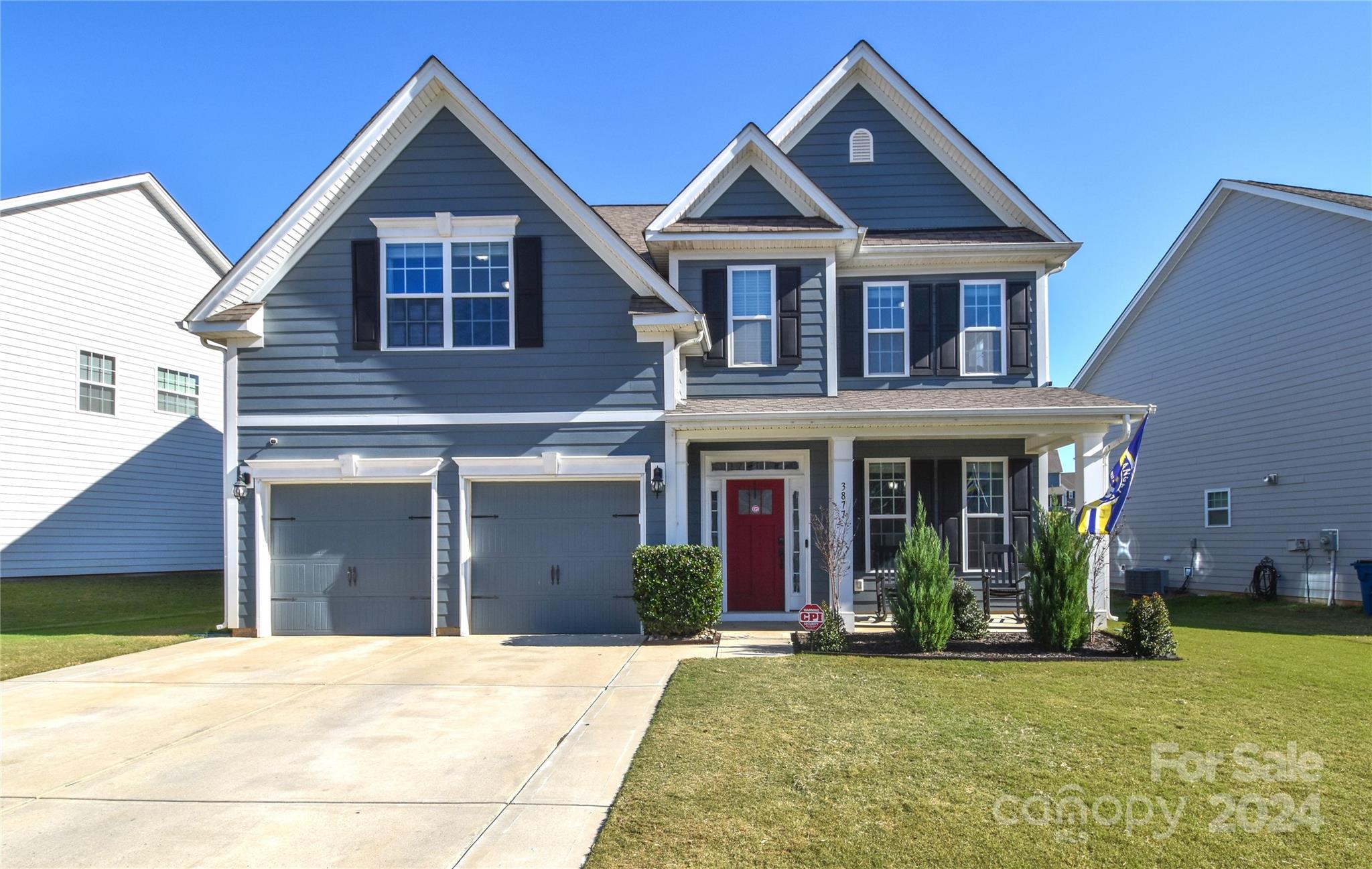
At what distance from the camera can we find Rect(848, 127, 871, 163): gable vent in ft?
49.1

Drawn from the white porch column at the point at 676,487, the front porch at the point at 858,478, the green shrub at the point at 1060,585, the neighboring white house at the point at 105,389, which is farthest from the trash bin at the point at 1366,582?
the neighboring white house at the point at 105,389

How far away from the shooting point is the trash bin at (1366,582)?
14.3m

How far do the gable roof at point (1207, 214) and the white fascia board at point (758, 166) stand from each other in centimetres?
878

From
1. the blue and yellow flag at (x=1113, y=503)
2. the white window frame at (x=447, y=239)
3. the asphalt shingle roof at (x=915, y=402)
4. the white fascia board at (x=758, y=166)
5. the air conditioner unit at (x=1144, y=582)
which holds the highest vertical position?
the white fascia board at (x=758, y=166)

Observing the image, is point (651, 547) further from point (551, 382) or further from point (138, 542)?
point (138, 542)

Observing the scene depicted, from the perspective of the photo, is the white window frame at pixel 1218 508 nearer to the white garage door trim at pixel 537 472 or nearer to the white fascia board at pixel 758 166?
the white fascia board at pixel 758 166

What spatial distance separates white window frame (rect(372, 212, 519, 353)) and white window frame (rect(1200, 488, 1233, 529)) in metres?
14.9

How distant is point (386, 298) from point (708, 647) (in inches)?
252

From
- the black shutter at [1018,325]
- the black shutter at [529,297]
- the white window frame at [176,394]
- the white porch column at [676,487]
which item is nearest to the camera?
the white porch column at [676,487]

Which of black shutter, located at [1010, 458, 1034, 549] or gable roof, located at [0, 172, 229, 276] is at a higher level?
gable roof, located at [0, 172, 229, 276]

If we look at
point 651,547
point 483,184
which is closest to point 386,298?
point 483,184

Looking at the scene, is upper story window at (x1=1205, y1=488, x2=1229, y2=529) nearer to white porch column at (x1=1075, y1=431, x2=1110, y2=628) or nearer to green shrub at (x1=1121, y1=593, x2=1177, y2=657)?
white porch column at (x1=1075, y1=431, x2=1110, y2=628)

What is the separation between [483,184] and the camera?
1242 centimetres

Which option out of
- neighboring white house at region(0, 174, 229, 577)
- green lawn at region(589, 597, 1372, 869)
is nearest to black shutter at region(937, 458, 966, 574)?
green lawn at region(589, 597, 1372, 869)
